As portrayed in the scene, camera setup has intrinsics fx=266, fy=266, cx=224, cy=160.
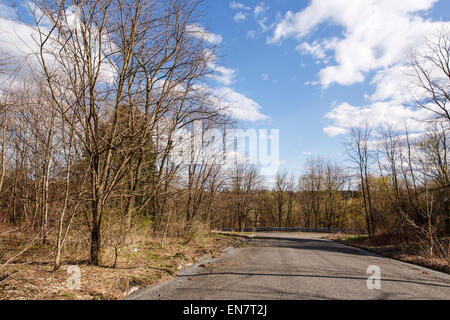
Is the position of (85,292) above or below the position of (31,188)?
below

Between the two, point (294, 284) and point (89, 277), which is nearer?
point (89, 277)

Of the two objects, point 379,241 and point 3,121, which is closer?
point 3,121

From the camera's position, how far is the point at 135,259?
26.2 feet

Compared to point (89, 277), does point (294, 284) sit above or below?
below

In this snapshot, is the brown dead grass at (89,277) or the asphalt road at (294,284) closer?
the brown dead grass at (89,277)

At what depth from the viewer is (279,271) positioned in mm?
7418

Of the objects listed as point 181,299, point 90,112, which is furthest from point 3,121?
point 181,299

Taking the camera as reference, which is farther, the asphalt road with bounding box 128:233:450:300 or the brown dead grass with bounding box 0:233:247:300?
the asphalt road with bounding box 128:233:450:300

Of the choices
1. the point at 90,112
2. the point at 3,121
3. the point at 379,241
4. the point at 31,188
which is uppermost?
the point at 3,121

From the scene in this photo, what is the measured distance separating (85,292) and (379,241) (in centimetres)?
1827
